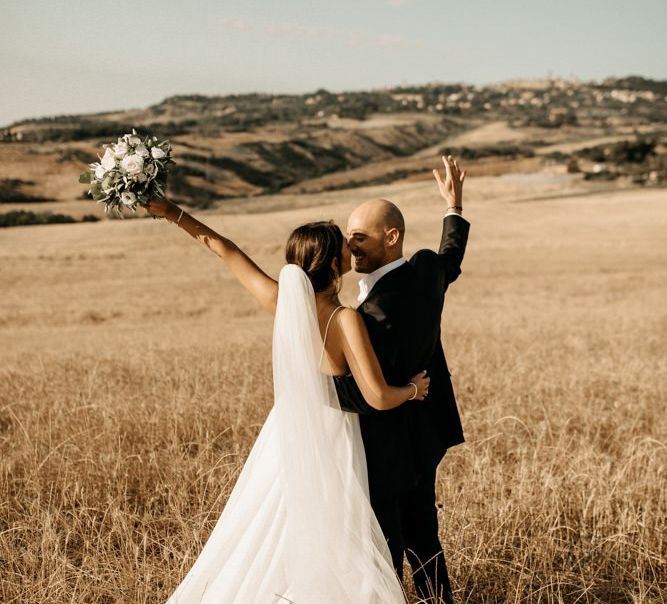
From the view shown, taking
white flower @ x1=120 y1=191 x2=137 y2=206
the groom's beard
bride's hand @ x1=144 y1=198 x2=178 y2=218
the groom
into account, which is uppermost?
white flower @ x1=120 y1=191 x2=137 y2=206

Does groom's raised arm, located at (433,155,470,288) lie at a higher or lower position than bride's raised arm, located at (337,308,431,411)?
higher

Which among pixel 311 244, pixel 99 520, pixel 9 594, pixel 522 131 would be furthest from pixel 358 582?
pixel 522 131

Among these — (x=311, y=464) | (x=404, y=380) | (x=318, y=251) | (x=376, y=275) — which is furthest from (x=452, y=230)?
(x=311, y=464)

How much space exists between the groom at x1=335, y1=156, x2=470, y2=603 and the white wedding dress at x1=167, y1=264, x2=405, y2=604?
0.34 ft

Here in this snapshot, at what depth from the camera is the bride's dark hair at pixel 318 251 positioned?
2.57m

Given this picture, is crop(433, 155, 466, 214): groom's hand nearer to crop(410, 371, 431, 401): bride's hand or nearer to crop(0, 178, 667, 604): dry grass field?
crop(410, 371, 431, 401): bride's hand

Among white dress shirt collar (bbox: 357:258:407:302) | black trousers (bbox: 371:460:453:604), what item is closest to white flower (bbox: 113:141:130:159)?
white dress shirt collar (bbox: 357:258:407:302)

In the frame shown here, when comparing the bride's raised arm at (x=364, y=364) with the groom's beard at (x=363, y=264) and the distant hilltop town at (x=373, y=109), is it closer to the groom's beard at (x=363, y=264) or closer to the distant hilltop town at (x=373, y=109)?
the groom's beard at (x=363, y=264)

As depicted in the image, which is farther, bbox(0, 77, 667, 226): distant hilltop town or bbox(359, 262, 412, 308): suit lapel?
bbox(0, 77, 667, 226): distant hilltop town

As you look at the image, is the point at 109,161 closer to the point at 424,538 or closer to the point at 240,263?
the point at 240,263

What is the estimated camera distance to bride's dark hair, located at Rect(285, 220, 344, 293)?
2572mm

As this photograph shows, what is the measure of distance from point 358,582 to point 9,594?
1492mm

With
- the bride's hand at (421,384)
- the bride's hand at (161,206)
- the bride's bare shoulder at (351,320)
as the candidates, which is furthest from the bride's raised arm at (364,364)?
the bride's hand at (161,206)

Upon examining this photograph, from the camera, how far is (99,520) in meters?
3.82
